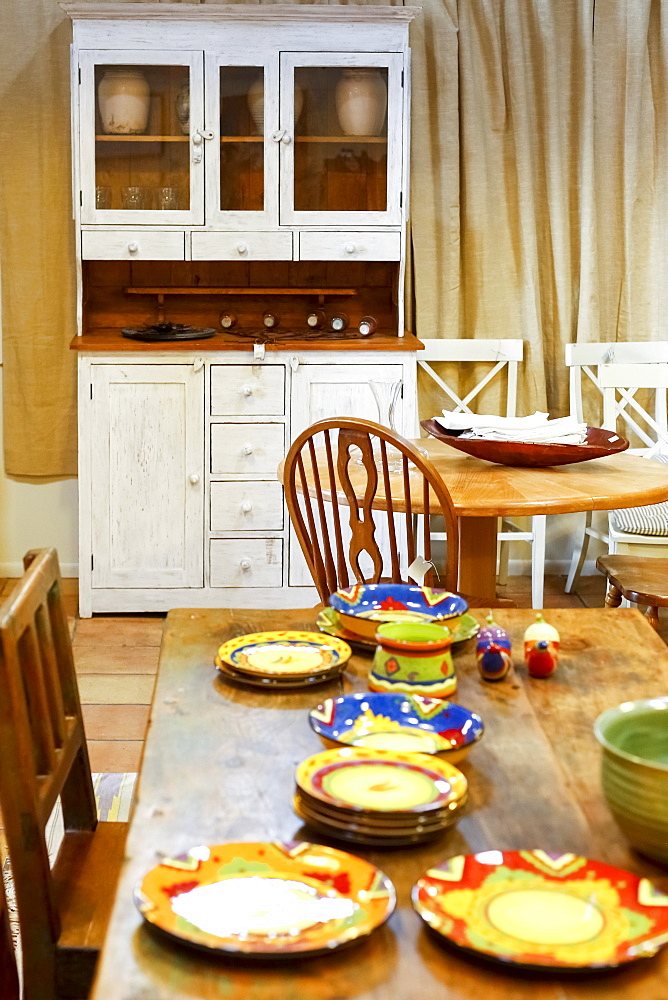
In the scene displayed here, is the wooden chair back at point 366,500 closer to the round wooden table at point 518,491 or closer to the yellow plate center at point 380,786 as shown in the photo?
the round wooden table at point 518,491

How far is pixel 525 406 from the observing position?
4270mm

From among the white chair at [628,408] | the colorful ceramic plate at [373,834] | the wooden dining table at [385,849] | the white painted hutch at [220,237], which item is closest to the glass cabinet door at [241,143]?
the white painted hutch at [220,237]

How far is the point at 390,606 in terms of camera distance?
1.55m

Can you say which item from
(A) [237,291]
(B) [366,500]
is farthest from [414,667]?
(A) [237,291]

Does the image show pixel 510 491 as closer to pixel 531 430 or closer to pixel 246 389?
pixel 531 430

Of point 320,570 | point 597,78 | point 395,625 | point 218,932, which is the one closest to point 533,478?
point 320,570

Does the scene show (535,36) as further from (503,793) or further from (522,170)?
(503,793)

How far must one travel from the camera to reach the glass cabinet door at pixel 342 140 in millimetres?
3750

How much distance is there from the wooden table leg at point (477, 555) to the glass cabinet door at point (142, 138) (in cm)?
165

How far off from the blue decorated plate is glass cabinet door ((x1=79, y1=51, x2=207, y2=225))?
248 cm

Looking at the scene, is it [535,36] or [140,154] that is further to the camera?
[535,36]

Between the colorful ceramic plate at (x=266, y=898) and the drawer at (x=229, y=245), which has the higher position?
the drawer at (x=229, y=245)

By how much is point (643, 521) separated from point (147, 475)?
1.61 meters

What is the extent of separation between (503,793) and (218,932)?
0.35m
